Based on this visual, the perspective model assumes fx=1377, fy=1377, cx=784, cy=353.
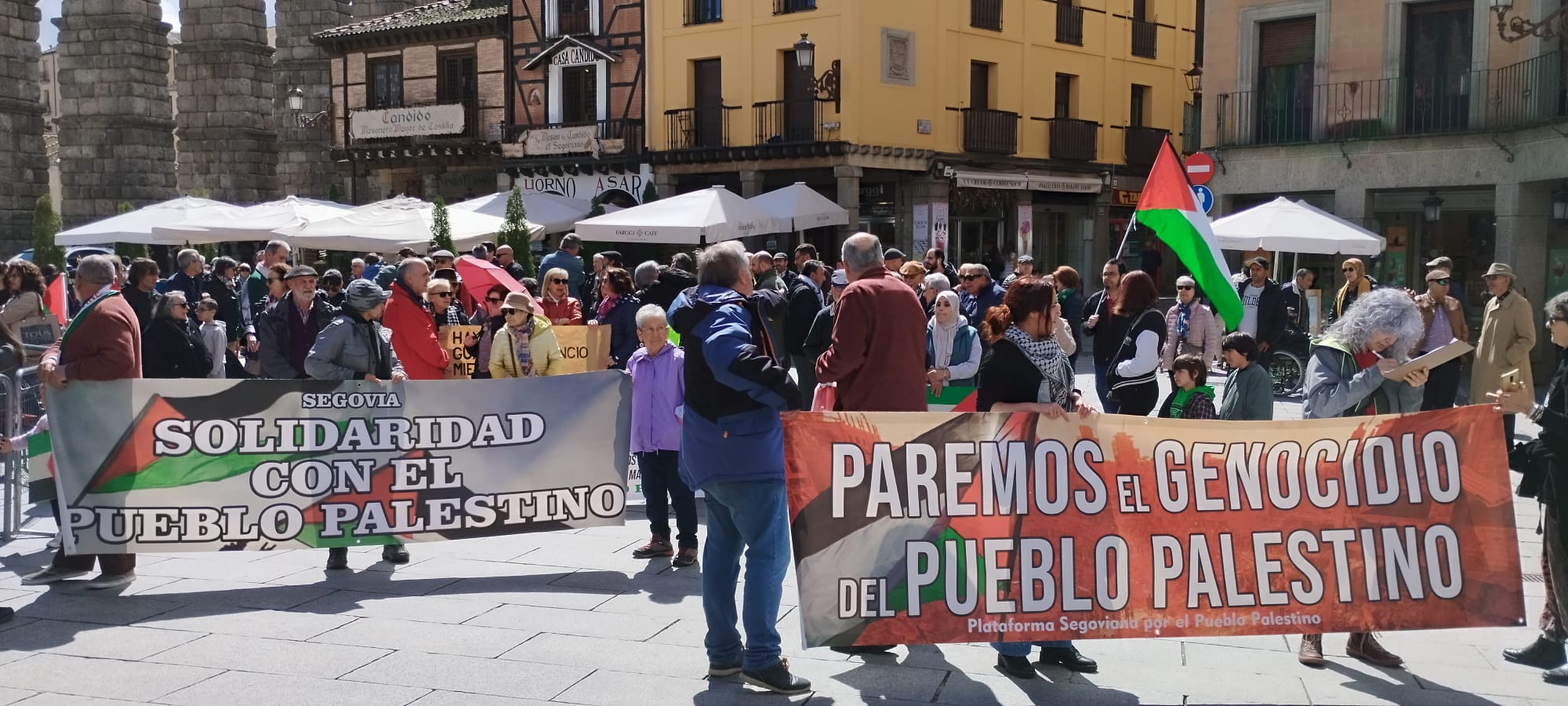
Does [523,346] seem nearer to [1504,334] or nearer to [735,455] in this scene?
[735,455]

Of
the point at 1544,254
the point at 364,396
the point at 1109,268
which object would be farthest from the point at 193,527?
the point at 1544,254

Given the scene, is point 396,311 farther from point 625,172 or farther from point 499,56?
point 499,56

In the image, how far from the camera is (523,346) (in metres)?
8.52

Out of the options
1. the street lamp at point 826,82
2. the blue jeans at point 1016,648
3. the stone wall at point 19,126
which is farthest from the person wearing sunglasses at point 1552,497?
Result: the stone wall at point 19,126

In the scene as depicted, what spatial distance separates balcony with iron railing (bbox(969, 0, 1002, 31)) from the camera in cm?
2947

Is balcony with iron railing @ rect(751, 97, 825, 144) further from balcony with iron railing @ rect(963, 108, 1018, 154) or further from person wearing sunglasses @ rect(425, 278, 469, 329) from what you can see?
person wearing sunglasses @ rect(425, 278, 469, 329)

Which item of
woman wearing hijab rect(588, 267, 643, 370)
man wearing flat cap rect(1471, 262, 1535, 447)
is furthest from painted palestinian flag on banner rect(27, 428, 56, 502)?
man wearing flat cap rect(1471, 262, 1535, 447)

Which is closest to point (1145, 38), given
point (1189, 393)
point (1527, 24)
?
point (1527, 24)

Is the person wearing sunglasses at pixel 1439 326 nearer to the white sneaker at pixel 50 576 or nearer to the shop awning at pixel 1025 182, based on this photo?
the white sneaker at pixel 50 576

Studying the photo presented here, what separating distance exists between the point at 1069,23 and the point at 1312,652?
27.6m

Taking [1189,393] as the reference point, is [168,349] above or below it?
above

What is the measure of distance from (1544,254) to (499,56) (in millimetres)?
24169

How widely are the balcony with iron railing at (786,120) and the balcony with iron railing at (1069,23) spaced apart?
6.67 m

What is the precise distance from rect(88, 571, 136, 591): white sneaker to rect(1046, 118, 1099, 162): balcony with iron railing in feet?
86.1
